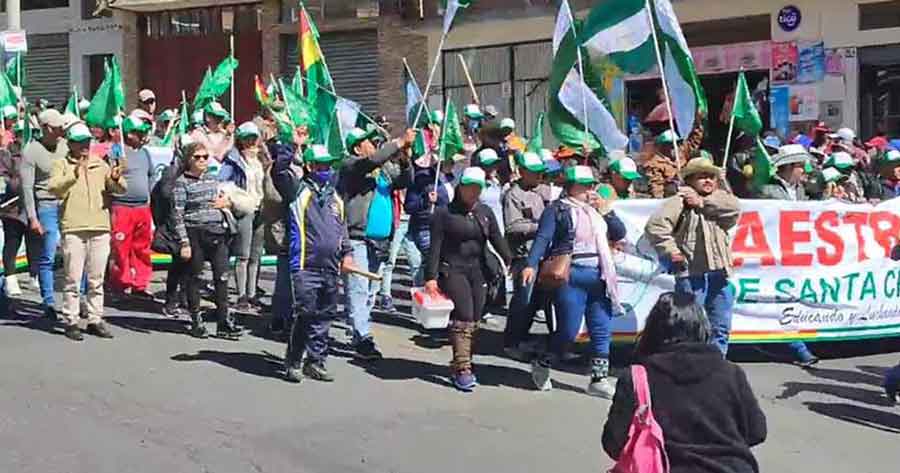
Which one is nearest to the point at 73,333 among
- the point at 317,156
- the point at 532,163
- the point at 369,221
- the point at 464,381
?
the point at 369,221

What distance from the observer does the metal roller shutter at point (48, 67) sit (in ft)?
94.1

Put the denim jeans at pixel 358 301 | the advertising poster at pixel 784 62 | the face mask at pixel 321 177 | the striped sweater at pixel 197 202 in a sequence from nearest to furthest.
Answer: the face mask at pixel 321 177, the denim jeans at pixel 358 301, the striped sweater at pixel 197 202, the advertising poster at pixel 784 62

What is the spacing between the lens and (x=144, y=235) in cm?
1205

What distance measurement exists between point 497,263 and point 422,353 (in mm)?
1527

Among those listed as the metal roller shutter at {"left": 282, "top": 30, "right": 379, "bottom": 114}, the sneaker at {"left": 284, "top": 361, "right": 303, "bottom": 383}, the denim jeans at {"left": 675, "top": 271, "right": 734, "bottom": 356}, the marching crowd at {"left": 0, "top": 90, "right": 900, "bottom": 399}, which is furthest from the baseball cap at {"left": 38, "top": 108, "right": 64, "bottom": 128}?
the metal roller shutter at {"left": 282, "top": 30, "right": 379, "bottom": 114}

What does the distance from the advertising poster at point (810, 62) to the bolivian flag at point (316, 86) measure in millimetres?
9787

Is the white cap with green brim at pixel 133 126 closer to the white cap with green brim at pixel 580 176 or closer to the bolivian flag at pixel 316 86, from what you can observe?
the bolivian flag at pixel 316 86

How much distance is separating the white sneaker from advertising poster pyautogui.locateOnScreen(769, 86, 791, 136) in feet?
38.4

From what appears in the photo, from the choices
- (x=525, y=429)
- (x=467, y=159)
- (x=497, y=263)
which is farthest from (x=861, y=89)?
(x=525, y=429)

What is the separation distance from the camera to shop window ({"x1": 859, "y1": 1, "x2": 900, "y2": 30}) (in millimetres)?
19578

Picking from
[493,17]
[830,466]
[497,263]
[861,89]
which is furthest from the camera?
[493,17]

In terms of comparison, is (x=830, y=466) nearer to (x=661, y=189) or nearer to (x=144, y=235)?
(x=661, y=189)

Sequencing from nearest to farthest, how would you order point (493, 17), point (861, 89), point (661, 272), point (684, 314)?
point (684, 314), point (661, 272), point (861, 89), point (493, 17)

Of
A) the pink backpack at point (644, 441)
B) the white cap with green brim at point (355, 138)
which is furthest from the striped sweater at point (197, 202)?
the pink backpack at point (644, 441)
